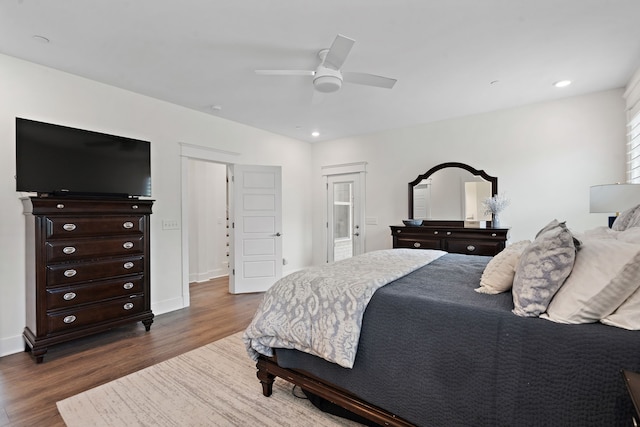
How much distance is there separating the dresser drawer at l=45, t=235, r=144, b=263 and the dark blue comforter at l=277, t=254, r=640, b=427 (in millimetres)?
2341

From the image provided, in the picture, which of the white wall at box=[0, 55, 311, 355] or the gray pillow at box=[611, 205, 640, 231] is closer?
the gray pillow at box=[611, 205, 640, 231]

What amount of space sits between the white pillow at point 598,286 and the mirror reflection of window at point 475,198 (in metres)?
3.13

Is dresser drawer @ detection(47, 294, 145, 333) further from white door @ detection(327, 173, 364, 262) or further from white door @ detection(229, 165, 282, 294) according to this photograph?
white door @ detection(327, 173, 364, 262)

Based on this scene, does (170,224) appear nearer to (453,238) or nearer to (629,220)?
(453,238)

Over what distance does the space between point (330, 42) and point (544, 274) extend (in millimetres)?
2194

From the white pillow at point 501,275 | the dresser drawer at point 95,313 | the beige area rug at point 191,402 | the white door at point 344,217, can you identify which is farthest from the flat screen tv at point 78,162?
the white pillow at point 501,275

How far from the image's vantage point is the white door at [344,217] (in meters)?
5.42

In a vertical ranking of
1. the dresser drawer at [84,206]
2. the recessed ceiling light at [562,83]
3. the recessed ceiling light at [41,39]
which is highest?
the recessed ceiling light at [41,39]

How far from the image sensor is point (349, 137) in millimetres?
5520

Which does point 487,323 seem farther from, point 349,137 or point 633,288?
point 349,137

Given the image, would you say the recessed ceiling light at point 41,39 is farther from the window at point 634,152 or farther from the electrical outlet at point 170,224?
the window at point 634,152

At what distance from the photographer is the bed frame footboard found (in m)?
1.50

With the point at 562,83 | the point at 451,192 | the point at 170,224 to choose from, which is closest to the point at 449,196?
the point at 451,192

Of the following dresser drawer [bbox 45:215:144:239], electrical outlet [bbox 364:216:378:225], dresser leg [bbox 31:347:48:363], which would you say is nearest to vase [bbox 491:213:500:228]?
electrical outlet [bbox 364:216:378:225]
